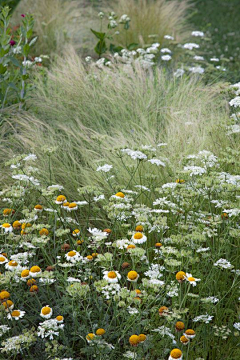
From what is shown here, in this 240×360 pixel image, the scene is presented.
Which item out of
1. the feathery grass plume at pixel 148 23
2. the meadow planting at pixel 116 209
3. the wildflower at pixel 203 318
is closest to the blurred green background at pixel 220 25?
the feathery grass plume at pixel 148 23

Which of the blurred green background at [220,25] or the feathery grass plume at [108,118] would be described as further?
the blurred green background at [220,25]

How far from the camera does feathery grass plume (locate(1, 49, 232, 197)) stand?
345 cm

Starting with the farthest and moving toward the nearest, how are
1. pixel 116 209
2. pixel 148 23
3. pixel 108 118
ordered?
1. pixel 148 23
2. pixel 108 118
3. pixel 116 209

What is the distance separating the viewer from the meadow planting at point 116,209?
1.86 meters

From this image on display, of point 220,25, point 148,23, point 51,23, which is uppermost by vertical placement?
point 51,23

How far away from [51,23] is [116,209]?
5.40 meters

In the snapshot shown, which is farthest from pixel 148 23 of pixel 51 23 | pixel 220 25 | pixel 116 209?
pixel 116 209

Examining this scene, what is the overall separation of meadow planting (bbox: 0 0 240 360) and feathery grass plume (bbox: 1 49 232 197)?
0.02m

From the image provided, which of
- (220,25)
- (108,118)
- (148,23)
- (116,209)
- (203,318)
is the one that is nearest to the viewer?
(203,318)

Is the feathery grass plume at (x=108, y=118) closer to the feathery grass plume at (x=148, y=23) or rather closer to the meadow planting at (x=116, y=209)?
the meadow planting at (x=116, y=209)

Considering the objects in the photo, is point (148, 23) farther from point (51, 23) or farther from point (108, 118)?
point (108, 118)

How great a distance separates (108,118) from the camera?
4082 millimetres

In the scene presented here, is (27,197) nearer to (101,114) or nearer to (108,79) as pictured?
(101,114)

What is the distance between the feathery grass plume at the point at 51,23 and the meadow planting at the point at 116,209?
0.03m
